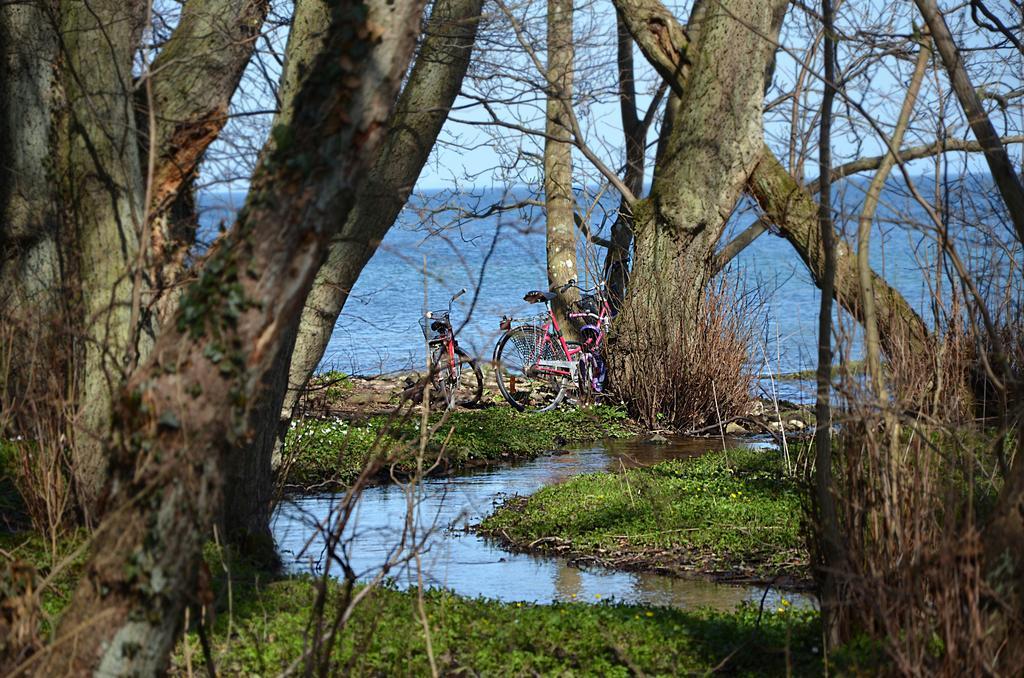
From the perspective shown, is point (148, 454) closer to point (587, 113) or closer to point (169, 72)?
point (169, 72)

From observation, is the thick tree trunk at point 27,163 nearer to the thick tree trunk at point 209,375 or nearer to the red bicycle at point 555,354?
the thick tree trunk at point 209,375

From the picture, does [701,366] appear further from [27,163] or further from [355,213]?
[27,163]

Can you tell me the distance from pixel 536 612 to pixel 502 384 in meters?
8.45

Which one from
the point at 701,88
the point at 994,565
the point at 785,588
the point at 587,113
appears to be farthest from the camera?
the point at 587,113

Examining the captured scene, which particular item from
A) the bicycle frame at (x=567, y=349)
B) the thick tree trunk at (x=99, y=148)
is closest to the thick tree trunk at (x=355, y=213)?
the thick tree trunk at (x=99, y=148)

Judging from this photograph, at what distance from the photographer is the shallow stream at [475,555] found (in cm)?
699

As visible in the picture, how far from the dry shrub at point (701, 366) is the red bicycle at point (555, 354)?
79 centimetres

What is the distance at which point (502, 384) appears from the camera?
568 inches

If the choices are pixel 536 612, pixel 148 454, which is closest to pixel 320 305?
pixel 536 612

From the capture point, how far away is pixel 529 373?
1420 centimetres

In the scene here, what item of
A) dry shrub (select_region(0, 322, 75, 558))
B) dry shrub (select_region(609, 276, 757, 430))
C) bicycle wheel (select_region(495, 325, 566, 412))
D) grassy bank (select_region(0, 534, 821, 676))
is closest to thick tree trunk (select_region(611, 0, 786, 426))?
dry shrub (select_region(609, 276, 757, 430))

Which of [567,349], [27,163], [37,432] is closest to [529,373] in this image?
[567,349]

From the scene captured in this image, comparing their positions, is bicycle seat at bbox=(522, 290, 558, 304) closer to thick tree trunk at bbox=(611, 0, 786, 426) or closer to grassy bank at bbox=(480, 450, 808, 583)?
thick tree trunk at bbox=(611, 0, 786, 426)

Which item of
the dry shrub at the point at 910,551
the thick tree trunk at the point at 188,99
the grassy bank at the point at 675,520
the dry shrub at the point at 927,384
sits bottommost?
the grassy bank at the point at 675,520
